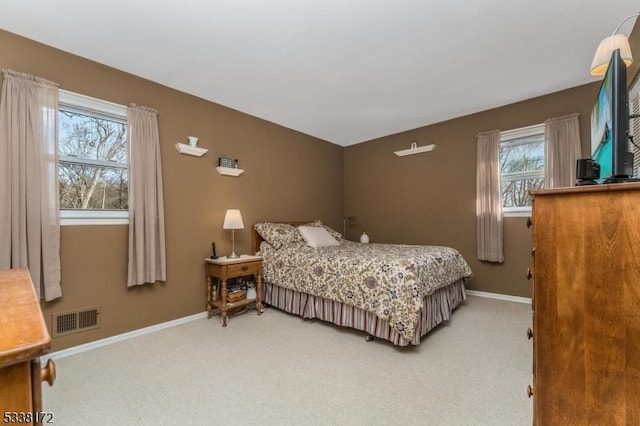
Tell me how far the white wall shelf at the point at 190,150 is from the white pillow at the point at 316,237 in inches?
60.2

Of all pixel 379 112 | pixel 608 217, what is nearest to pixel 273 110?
pixel 379 112

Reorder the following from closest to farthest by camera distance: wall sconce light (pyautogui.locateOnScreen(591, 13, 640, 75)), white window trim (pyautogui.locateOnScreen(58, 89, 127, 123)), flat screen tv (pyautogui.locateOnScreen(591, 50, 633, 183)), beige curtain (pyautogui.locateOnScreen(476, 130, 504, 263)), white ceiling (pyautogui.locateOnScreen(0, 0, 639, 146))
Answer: flat screen tv (pyautogui.locateOnScreen(591, 50, 633, 183))
wall sconce light (pyautogui.locateOnScreen(591, 13, 640, 75))
white ceiling (pyautogui.locateOnScreen(0, 0, 639, 146))
white window trim (pyautogui.locateOnScreen(58, 89, 127, 123))
beige curtain (pyautogui.locateOnScreen(476, 130, 504, 263))

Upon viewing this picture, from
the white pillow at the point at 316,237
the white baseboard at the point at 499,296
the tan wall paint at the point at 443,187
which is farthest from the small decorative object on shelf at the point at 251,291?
the white baseboard at the point at 499,296

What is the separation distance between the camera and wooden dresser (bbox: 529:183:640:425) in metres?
→ 0.81

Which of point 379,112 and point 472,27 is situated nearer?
point 472,27

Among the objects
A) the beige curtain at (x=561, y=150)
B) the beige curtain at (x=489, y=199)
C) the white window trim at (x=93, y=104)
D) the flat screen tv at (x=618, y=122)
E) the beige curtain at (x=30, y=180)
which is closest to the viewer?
the flat screen tv at (x=618, y=122)

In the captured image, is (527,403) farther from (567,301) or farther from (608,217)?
(608,217)

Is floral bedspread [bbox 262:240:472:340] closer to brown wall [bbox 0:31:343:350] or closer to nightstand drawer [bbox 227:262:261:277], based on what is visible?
nightstand drawer [bbox 227:262:261:277]

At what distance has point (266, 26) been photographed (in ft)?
6.98

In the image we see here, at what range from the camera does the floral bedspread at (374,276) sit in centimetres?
230

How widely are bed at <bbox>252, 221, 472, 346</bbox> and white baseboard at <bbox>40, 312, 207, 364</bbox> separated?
90 cm

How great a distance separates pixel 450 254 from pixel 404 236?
1484 mm

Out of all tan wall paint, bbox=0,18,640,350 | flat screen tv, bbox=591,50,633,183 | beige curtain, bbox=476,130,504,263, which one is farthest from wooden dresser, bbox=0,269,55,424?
beige curtain, bbox=476,130,504,263

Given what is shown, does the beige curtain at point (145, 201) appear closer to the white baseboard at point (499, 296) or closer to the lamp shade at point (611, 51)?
the lamp shade at point (611, 51)
